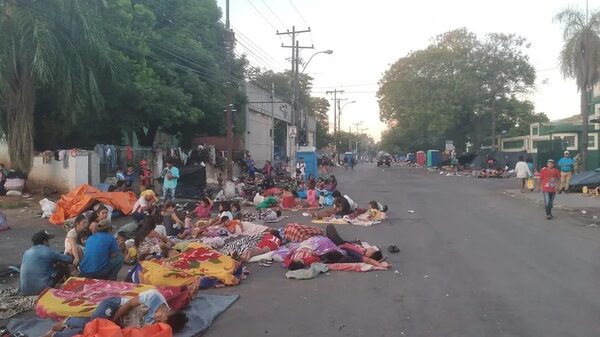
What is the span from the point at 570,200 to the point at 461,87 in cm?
3614

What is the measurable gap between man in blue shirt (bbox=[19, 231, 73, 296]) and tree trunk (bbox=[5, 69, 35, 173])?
1002 centimetres

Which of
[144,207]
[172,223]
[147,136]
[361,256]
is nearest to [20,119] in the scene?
[144,207]

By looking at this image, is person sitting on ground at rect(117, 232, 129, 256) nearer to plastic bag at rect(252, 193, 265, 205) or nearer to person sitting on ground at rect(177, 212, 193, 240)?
person sitting on ground at rect(177, 212, 193, 240)

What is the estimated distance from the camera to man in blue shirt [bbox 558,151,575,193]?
21.4 m

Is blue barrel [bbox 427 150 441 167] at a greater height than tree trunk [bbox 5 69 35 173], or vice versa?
tree trunk [bbox 5 69 35 173]

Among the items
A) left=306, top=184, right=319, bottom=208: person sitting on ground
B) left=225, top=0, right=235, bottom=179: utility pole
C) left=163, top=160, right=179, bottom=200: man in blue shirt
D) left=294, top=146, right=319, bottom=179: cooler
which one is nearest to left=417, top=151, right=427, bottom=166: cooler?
left=294, top=146, right=319, bottom=179: cooler

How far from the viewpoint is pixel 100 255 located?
7.65m

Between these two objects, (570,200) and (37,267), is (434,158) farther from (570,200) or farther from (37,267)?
(37,267)

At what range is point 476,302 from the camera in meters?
7.01

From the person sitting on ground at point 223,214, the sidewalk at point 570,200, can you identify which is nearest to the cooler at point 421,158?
the sidewalk at point 570,200

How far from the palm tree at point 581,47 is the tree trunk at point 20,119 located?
84.8ft

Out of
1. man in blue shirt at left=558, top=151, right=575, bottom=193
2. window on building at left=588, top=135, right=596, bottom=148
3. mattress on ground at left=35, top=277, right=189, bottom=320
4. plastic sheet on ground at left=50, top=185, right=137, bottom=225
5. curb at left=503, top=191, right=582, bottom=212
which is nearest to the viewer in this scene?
mattress on ground at left=35, top=277, right=189, bottom=320

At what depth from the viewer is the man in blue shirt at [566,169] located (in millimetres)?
21375

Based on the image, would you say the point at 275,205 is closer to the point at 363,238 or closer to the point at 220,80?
the point at 363,238
